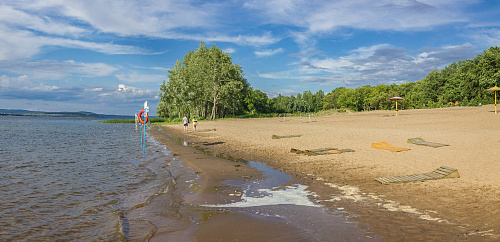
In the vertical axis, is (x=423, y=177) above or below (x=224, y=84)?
below

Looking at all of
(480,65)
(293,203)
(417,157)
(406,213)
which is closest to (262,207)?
(293,203)

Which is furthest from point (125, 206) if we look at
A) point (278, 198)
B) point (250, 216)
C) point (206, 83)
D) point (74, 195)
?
point (206, 83)

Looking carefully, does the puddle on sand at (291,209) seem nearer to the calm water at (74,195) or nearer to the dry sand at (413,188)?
the dry sand at (413,188)

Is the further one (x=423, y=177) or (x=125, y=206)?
(x=423, y=177)

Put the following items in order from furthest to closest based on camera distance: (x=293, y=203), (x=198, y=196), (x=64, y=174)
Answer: (x=64, y=174)
(x=198, y=196)
(x=293, y=203)

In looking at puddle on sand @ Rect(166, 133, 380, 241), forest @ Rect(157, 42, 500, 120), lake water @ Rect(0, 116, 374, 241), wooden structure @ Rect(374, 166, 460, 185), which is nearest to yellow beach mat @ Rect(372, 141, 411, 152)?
wooden structure @ Rect(374, 166, 460, 185)

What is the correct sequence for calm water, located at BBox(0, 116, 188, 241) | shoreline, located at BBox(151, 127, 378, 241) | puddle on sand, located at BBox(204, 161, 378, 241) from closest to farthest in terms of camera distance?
shoreline, located at BBox(151, 127, 378, 241) → puddle on sand, located at BBox(204, 161, 378, 241) → calm water, located at BBox(0, 116, 188, 241)

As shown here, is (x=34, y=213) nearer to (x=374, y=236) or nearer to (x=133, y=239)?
(x=133, y=239)

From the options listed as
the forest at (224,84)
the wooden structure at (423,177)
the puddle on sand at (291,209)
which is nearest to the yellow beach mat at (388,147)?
the wooden structure at (423,177)

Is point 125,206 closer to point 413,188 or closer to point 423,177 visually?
point 413,188

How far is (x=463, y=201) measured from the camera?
7.09m

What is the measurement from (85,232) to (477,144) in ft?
57.0

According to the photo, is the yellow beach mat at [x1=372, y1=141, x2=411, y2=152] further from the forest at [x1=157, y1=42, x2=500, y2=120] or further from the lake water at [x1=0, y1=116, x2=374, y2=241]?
the forest at [x1=157, y1=42, x2=500, y2=120]

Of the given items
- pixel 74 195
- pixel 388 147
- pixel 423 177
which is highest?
pixel 388 147
